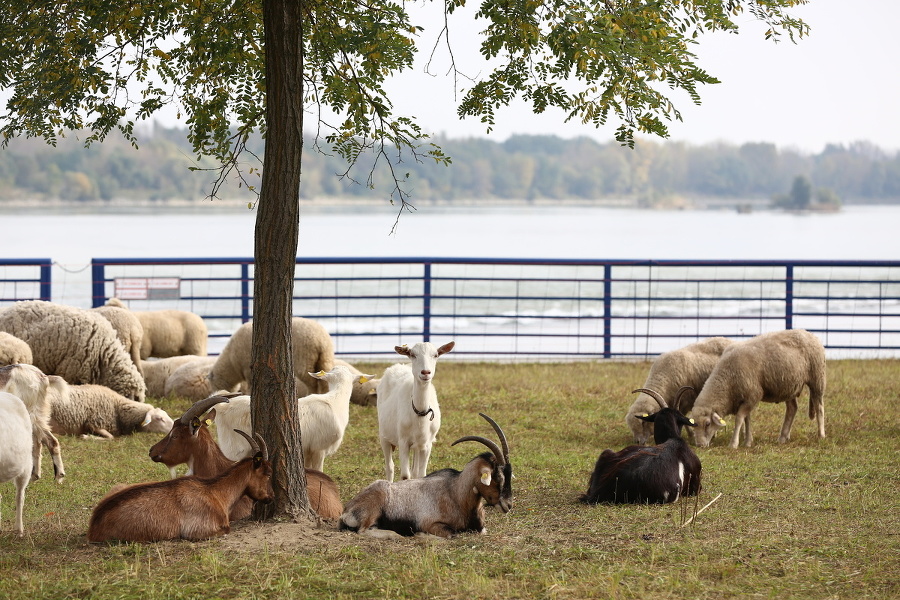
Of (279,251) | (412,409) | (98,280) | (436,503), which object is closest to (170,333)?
(98,280)

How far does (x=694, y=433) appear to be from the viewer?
9.34 metres

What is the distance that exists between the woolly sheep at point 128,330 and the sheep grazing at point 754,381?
21.3 ft

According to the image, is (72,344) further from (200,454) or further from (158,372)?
(200,454)

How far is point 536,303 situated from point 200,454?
29.0m

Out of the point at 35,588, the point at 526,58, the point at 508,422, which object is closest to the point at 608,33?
the point at 526,58

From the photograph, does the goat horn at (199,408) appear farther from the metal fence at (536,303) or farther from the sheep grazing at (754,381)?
the metal fence at (536,303)

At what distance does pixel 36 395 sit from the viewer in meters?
7.12

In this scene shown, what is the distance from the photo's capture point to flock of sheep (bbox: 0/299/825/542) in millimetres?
5715

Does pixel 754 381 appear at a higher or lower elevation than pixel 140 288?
lower

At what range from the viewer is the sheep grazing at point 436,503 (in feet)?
19.0

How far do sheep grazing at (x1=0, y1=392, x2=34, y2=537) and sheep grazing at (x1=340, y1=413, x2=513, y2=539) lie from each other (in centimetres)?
181

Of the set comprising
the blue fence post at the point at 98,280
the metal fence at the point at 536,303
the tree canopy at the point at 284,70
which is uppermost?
the tree canopy at the point at 284,70

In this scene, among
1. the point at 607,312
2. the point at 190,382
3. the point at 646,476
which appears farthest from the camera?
the point at 607,312

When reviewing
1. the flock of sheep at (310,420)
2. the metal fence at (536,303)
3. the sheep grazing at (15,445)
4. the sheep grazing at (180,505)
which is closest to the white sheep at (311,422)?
the flock of sheep at (310,420)
